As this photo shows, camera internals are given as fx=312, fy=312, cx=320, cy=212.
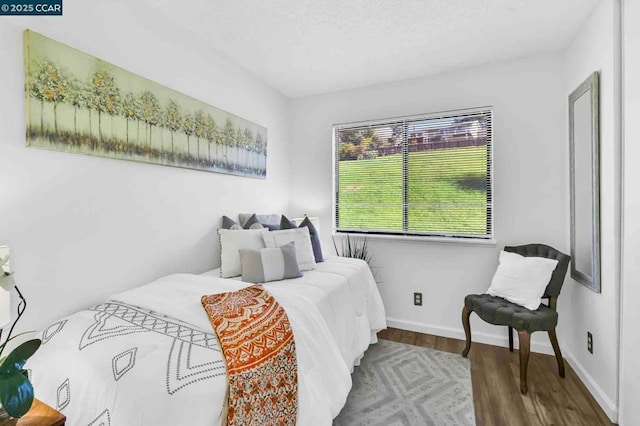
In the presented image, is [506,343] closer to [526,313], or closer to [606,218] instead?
[526,313]

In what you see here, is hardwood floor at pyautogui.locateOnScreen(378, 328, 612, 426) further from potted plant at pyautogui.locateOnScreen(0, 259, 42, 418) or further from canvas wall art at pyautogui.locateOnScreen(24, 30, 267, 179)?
canvas wall art at pyautogui.locateOnScreen(24, 30, 267, 179)

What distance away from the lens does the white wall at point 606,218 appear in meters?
1.87

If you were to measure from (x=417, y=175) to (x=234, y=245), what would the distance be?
77.4 inches

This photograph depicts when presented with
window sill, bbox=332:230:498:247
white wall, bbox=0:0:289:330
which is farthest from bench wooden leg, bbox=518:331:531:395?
white wall, bbox=0:0:289:330

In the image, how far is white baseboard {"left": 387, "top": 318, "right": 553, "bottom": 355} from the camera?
2.76 meters

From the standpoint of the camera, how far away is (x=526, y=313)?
2.21m

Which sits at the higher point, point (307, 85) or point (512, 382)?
point (307, 85)

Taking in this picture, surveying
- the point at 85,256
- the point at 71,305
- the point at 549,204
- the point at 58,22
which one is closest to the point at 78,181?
the point at 85,256

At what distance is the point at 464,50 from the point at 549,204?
1.53 metres

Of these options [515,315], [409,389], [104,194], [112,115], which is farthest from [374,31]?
[409,389]

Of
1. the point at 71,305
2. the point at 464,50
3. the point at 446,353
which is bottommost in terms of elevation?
the point at 446,353

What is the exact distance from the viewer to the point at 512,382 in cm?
225

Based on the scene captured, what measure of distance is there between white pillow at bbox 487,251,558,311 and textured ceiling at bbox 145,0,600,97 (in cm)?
177

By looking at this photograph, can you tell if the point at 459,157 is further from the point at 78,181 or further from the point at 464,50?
the point at 78,181
